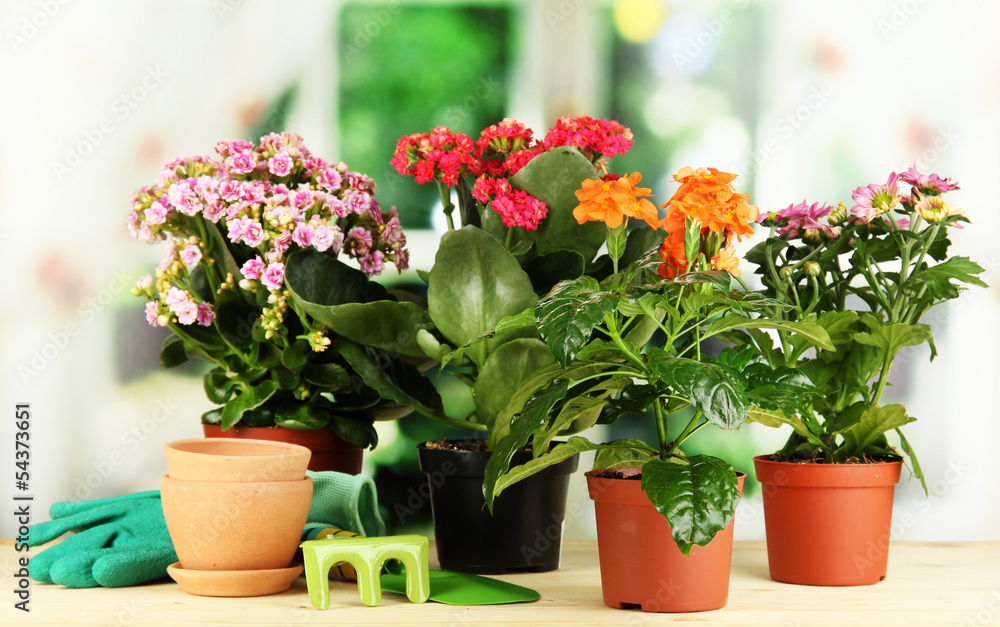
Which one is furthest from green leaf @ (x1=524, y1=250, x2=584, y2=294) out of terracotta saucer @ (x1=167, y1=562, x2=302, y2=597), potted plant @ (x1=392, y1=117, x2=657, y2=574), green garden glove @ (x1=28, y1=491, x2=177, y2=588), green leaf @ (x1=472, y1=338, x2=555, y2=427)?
green garden glove @ (x1=28, y1=491, x2=177, y2=588)

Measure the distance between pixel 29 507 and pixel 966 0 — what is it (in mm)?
2065

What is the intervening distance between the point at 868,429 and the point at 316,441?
0.86m

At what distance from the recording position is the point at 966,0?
1.61m

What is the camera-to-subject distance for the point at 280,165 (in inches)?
52.6

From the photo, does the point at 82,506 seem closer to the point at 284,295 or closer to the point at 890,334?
the point at 284,295

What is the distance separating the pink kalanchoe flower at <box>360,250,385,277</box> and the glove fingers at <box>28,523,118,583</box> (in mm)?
545

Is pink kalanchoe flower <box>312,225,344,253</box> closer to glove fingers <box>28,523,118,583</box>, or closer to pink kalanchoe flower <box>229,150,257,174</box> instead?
pink kalanchoe flower <box>229,150,257,174</box>

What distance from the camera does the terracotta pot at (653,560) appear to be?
3.28ft

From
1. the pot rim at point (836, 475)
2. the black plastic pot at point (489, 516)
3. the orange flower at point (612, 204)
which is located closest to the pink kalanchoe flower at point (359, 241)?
the black plastic pot at point (489, 516)

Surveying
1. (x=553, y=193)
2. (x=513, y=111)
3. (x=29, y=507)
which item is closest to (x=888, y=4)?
(x=513, y=111)

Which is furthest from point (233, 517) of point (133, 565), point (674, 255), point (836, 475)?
point (836, 475)

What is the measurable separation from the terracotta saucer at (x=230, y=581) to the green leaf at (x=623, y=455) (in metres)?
0.43

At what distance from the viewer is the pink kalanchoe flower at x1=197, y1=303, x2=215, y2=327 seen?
1.33 metres

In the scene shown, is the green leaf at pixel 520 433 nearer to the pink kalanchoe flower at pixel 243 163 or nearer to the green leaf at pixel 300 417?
the green leaf at pixel 300 417
